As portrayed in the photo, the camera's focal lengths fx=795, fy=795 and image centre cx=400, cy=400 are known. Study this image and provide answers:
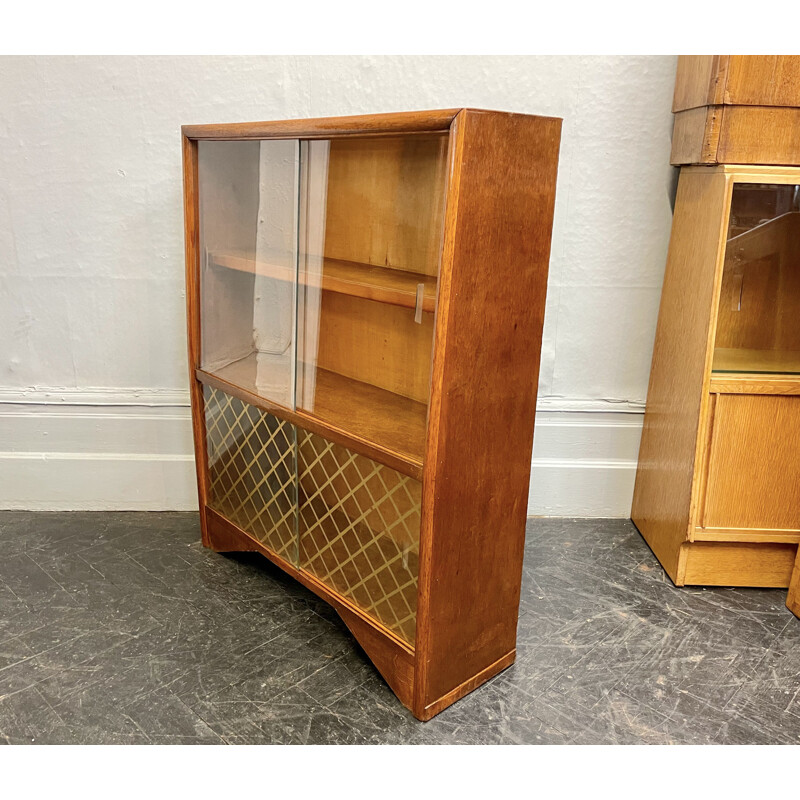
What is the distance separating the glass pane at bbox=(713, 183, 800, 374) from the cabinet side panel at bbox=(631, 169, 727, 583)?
0.24 ft

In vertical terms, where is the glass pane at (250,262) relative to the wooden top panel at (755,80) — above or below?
below

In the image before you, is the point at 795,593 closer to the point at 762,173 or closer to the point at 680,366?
the point at 680,366

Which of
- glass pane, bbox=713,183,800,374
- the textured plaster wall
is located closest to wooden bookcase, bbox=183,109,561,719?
the textured plaster wall

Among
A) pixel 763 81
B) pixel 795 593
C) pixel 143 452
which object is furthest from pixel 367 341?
pixel 795 593

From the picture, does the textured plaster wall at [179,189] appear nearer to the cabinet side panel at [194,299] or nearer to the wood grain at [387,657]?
the cabinet side panel at [194,299]

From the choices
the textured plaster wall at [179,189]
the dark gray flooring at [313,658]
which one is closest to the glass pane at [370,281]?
the dark gray flooring at [313,658]

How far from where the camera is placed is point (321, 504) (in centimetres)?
213

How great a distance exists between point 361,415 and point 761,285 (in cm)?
136

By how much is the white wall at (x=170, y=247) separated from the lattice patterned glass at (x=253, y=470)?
39 centimetres

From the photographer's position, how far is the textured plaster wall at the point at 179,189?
2.56 meters

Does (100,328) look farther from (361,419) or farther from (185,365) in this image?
(361,419)

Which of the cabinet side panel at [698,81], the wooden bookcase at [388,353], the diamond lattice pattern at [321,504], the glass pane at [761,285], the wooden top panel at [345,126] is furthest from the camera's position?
the glass pane at [761,285]

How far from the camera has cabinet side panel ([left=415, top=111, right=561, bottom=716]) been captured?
5.24ft

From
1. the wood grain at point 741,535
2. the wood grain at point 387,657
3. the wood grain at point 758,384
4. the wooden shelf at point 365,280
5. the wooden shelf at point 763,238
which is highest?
the wooden shelf at point 763,238
